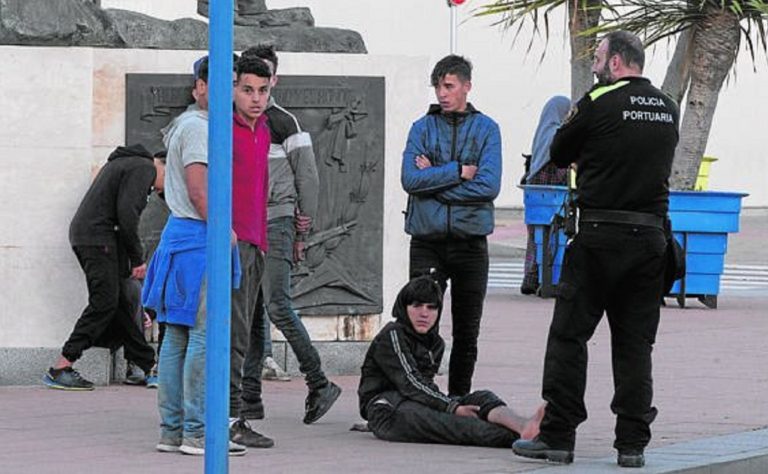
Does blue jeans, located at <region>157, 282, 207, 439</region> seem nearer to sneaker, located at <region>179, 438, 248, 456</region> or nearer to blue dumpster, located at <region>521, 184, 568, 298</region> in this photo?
sneaker, located at <region>179, 438, 248, 456</region>

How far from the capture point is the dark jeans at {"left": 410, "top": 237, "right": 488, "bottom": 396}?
10.7 m

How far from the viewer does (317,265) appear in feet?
41.6

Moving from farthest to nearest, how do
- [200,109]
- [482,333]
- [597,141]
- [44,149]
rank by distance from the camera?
[482,333] → [44,149] → [200,109] → [597,141]

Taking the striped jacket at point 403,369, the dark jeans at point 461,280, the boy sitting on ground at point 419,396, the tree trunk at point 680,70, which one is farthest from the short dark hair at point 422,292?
the tree trunk at point 680,70

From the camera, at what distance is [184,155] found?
916 cm

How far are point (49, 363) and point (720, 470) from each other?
15.0 feet

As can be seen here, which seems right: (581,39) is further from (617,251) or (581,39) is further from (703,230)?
(617,251)

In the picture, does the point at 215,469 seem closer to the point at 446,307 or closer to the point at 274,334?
the point at 274,334

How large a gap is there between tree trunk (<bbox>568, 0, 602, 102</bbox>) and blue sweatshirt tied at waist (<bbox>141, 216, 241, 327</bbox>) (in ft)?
34.9

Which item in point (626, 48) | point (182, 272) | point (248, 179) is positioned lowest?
point (182, 272)

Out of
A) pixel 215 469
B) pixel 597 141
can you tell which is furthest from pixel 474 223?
pixel 215 469

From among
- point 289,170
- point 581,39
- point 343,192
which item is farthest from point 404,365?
point 581,39

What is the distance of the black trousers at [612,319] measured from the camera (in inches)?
356

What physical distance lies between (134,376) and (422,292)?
9.41 ft
